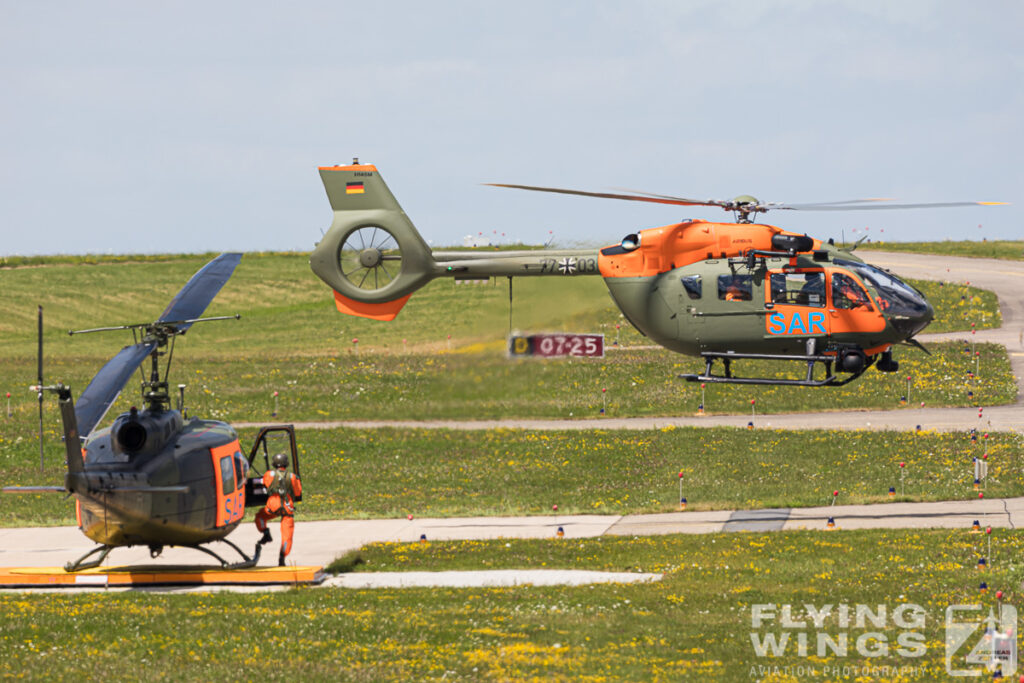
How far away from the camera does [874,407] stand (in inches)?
1817

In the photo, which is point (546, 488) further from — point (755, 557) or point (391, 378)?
point (391, 378)

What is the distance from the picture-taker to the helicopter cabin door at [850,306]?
26984 mm

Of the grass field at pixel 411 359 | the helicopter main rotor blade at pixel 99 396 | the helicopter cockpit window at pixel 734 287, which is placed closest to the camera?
the helicopter main rotor blade at pixel 99 396

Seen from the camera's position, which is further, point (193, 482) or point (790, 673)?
point (193, 482)

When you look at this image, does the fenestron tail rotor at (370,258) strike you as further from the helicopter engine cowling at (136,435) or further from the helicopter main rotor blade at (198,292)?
the helicopter engine cowling at (136,435)

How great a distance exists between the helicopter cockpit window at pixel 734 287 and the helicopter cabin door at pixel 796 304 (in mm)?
453

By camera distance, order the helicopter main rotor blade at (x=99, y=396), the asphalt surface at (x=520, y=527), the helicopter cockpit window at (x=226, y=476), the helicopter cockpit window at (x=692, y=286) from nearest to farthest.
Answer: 1. the helicopter main rotor blade at (x=99, y=396)
2. the helicopter cockpit window at (x=226, y=476)
3. the helicopter cockpit window at (x=692, y=286)
4. the asphalt surface at (x=520, y=527)

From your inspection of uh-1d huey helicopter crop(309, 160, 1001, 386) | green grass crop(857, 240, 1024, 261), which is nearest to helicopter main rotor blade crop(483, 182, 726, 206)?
uh-1d huey helicopter crop(309, 160, 1001, 386)

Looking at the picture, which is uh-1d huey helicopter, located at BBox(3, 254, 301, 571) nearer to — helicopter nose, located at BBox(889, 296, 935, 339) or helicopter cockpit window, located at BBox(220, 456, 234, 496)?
helicopter cockpit window, located at BBox(220, 456, 234, 496)

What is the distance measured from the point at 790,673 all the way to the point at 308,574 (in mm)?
10934

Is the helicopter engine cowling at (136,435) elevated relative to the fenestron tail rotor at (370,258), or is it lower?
lower

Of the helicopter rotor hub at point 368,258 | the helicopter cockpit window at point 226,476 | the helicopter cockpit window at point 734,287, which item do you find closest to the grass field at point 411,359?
the helicopter rotor hub at point 368,258

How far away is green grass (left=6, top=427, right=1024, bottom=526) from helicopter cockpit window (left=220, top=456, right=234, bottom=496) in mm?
8786

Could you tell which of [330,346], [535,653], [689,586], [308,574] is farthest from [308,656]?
[330,346]
